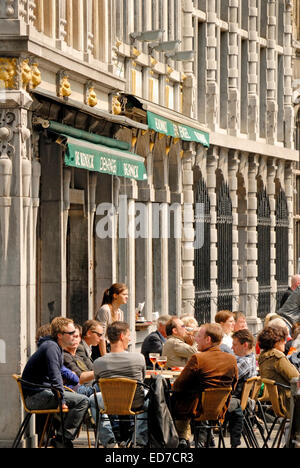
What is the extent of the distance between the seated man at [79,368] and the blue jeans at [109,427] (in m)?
0.39

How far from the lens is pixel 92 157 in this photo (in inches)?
759

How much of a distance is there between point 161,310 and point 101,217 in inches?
258

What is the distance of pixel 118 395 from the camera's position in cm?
1523

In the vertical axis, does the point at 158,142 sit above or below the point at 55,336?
above

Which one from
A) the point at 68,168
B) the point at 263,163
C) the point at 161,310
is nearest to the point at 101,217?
the point at 68,168

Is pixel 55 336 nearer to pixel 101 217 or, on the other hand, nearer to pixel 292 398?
pixel 292 398

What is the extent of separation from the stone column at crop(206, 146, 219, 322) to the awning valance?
11.3 metres

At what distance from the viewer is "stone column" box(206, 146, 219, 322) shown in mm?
33156

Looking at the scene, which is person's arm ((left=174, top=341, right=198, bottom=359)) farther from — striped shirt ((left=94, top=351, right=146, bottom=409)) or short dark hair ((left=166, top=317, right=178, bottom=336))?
striped shirt ((left=94, top=351, right=146, bottom=409))

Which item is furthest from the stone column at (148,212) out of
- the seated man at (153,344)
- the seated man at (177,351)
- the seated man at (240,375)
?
the seated man at (240,375)

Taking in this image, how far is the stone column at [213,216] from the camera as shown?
33.2 m

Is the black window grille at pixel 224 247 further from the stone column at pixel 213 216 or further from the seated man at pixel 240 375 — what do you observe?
the seated man at pixel 240 375

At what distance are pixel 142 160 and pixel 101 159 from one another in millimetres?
2352

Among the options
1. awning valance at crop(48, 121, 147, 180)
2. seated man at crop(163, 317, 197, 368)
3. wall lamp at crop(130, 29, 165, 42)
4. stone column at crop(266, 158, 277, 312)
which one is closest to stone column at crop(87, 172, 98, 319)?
awning valance at crop(48, 121, 147, 180)
